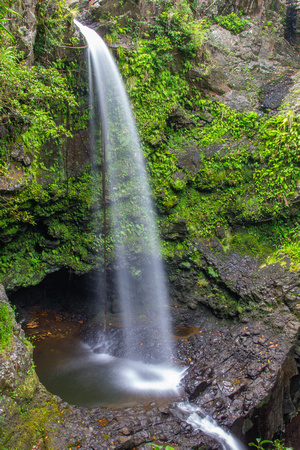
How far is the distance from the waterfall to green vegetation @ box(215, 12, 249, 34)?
657cm

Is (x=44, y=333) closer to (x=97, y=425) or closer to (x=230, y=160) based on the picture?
(x=97, y=425)

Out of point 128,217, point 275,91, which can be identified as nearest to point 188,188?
point 128,217

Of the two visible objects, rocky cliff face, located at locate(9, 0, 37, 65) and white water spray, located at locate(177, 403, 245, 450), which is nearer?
white water spray, located at locate(177, 403, 245, 450)

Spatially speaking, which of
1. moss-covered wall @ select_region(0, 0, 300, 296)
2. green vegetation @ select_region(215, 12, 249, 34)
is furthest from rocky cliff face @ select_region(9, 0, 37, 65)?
green vegetation @ select_region(215, 12, 249, 34)

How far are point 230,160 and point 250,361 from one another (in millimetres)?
5933

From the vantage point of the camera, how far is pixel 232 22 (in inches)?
469

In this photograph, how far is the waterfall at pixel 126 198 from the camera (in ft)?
26.7

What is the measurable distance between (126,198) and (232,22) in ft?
30.8

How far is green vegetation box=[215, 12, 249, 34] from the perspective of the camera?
11.8 metres

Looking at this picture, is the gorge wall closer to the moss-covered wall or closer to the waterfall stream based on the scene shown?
the moss-covered wall

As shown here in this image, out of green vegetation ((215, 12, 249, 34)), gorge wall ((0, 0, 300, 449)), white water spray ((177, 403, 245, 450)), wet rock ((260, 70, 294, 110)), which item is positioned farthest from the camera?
green vegetation ((215, 12, 249, 34))

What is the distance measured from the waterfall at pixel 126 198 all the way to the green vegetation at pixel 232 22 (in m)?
6.57

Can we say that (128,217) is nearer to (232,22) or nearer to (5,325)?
(5,325)

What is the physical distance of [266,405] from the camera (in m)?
5.35
